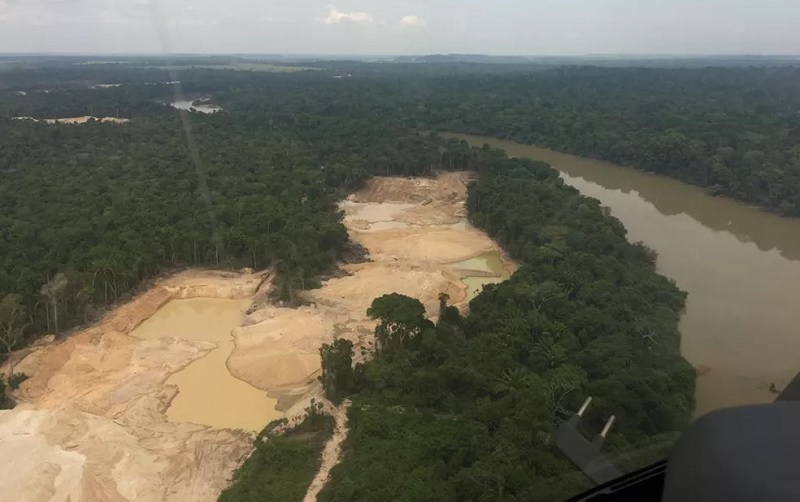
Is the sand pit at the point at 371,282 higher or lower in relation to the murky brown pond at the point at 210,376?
higher

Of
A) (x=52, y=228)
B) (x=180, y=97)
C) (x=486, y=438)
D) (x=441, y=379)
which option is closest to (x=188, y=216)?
(x=52, y=228)

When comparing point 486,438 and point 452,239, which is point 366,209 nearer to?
point 452,239

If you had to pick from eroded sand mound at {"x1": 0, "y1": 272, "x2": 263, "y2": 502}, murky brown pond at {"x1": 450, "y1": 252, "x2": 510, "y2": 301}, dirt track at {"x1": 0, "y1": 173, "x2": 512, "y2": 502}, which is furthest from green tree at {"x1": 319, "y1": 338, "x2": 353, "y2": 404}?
murky brown pond at {"x1": 450, "y1": 252, "x2": 510, "y2": 301}

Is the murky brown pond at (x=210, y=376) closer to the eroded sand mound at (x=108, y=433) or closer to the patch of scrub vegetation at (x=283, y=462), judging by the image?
the eroded sand mound at (x=108, y=433)

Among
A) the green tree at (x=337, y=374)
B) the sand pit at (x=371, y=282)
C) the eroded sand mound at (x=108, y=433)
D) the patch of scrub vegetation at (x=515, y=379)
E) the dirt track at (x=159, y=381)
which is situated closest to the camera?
the patch of scrub vegetation at (x=515, y=379)

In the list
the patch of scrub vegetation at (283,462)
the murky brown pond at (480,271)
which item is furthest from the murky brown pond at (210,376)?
the murky brown pond at (480,271)

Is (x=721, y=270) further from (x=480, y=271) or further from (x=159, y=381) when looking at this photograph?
(x=159, y=381)

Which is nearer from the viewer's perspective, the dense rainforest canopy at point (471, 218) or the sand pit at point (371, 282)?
the dense rainforest canopy at point (471, 218)

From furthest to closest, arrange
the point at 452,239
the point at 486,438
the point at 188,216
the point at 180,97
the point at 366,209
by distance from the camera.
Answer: the point at 180,97
the point at 366,209
the point at 452,239
the point at 188,216
the point at 486,438
